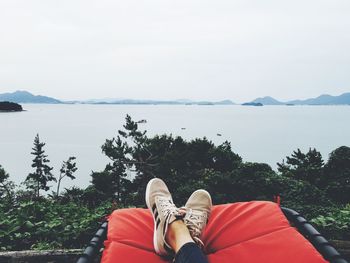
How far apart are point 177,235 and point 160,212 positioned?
35 cm

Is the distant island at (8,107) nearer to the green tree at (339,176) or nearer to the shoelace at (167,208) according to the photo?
the green tree at (339,176)

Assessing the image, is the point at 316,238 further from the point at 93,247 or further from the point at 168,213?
the point at 93,247

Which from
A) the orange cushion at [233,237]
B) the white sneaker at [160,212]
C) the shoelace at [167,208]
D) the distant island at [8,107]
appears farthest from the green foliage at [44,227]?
the distant island at [8,107]

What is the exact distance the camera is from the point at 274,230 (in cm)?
277

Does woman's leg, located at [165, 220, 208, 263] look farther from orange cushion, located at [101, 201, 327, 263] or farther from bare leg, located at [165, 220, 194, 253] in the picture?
orange cushion, located at [101, 201, 327, 263]

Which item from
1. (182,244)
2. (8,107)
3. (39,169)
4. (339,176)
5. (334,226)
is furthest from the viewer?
(8,107)

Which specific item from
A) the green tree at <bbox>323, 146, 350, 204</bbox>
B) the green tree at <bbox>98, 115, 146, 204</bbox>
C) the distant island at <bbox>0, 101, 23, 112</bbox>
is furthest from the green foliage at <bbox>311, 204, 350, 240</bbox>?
the distant island at <bbox>0, 101, 23, 112</bbox>

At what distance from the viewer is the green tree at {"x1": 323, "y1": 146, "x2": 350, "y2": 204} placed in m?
13.3

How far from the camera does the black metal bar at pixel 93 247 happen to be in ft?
7.39

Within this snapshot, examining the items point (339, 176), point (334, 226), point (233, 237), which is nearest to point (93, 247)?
point (233, 237)

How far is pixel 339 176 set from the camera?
17.5 m

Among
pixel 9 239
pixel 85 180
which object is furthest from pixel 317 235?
pixel 85 180

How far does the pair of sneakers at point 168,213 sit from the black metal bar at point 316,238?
0.74 m

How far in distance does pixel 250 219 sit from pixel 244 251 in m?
0.47
